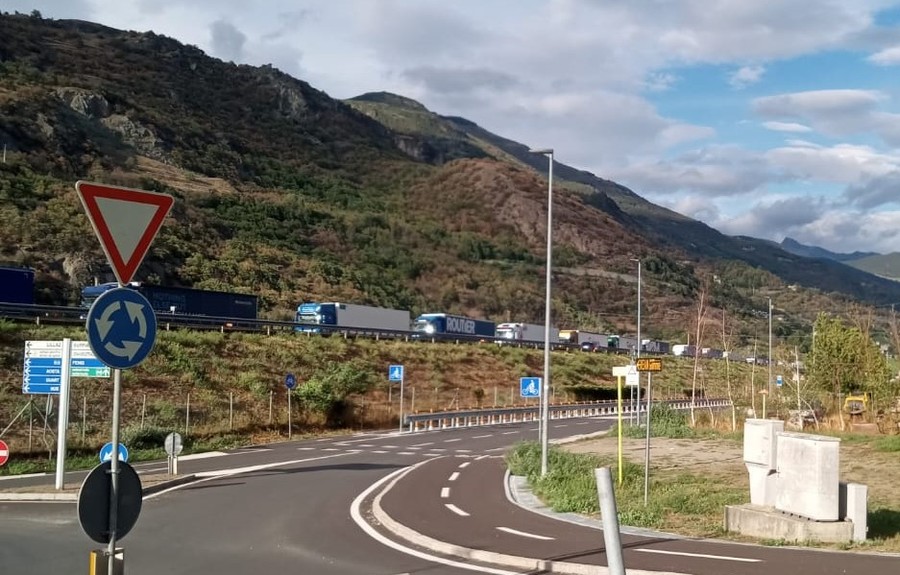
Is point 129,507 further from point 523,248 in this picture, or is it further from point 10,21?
point 10,21

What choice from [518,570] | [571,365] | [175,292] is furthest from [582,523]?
[571,365]

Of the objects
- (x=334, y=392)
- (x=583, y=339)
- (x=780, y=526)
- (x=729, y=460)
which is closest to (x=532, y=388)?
(x=334, y=392)

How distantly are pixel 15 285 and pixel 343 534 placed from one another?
35.0 m

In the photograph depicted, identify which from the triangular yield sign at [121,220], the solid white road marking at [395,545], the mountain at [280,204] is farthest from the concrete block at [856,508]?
the mountain at [280,204]

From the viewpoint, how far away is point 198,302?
53719 mm

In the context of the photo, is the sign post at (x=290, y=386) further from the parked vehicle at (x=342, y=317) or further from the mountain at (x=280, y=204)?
the mountain at (x=280, y=204)

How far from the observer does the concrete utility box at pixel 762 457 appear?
1321 cm

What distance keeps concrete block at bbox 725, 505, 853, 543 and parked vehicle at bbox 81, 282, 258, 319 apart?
41104 millimetres

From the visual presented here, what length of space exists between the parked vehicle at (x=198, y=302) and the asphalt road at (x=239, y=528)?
2641cm

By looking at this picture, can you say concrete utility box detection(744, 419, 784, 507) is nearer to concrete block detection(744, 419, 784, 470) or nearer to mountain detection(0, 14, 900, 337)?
concrete block detection(744, 419, 784, 470)

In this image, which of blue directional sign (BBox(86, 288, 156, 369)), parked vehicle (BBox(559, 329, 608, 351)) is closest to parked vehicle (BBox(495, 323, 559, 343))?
parked vehicle (BBox(559, 329, 608, 351))

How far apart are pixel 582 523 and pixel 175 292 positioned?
4236 centimetres

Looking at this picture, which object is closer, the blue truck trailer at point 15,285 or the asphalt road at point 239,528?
the asphalt road at point 239,528

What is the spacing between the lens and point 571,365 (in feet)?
236
